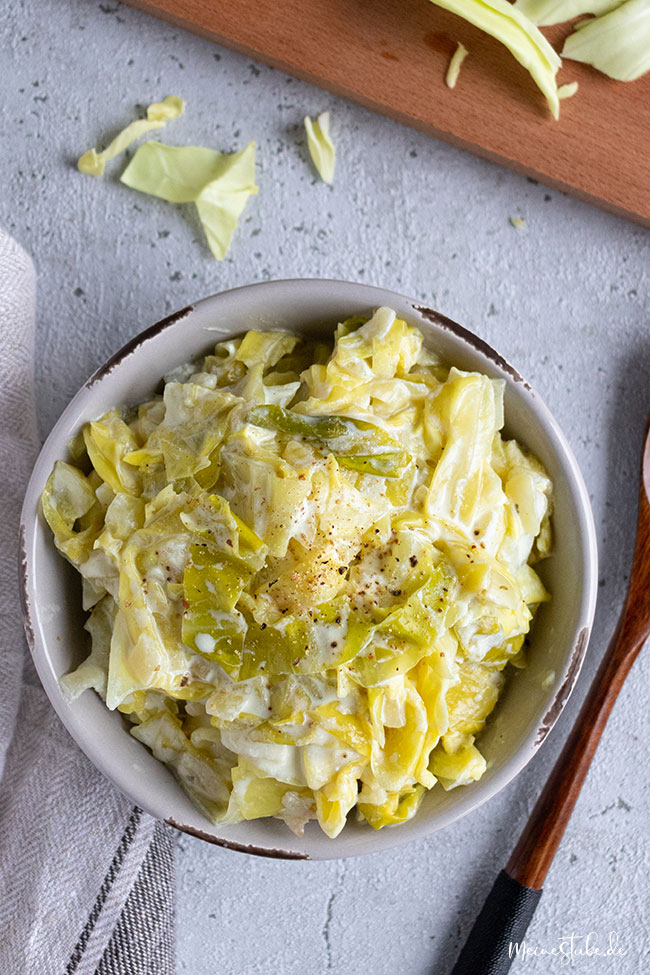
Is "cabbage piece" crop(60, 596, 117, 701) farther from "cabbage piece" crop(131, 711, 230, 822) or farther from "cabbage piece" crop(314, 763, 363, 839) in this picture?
"cabbage piece" crop(314, 763, 363, 839)

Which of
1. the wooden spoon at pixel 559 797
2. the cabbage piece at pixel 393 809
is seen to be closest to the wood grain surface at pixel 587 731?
the wooden spoon at pixel 559 797

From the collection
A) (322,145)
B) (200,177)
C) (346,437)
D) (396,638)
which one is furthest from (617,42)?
(396,638)

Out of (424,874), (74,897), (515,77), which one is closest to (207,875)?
(74,897)

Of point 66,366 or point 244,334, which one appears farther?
point 66,366

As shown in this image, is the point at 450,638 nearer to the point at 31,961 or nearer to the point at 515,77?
the point at 31,961

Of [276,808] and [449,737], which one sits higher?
[449,737]

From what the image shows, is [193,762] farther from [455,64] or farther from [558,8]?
[558,8]
